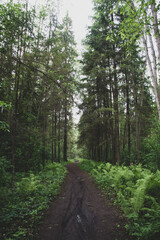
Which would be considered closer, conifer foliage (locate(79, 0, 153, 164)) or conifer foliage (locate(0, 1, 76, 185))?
conifer foliage (locate(0, 1, 76, 185))

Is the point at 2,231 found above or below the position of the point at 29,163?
below

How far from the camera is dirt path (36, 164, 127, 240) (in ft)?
10.9

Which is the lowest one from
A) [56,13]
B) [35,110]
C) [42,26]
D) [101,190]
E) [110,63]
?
[101,190]

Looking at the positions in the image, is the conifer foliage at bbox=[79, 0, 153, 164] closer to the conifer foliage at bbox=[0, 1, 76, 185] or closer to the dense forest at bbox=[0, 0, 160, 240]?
the dense forest at bbox=[0, 0, 160, 240]

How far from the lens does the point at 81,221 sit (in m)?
3.96

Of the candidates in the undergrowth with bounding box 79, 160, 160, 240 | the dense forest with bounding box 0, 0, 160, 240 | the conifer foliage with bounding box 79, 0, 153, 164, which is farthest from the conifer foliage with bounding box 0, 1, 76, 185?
the undergrowth with bounding box 79, 160, 160, 240

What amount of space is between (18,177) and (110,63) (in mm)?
11731

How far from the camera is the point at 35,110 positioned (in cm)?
1166

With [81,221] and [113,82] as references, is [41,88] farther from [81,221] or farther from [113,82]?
[81,221]

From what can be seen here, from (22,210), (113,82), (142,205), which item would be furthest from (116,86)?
(22,210)

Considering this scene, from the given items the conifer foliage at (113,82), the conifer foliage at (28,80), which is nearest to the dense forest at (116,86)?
the conifer foliage at (113,82)

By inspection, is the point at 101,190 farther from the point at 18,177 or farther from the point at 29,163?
the point at 29,163

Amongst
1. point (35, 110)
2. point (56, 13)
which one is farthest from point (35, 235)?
point (56, 13)

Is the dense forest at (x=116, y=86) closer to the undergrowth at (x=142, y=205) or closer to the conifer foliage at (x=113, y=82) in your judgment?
the conifer foliage at (x=113, y=82)
